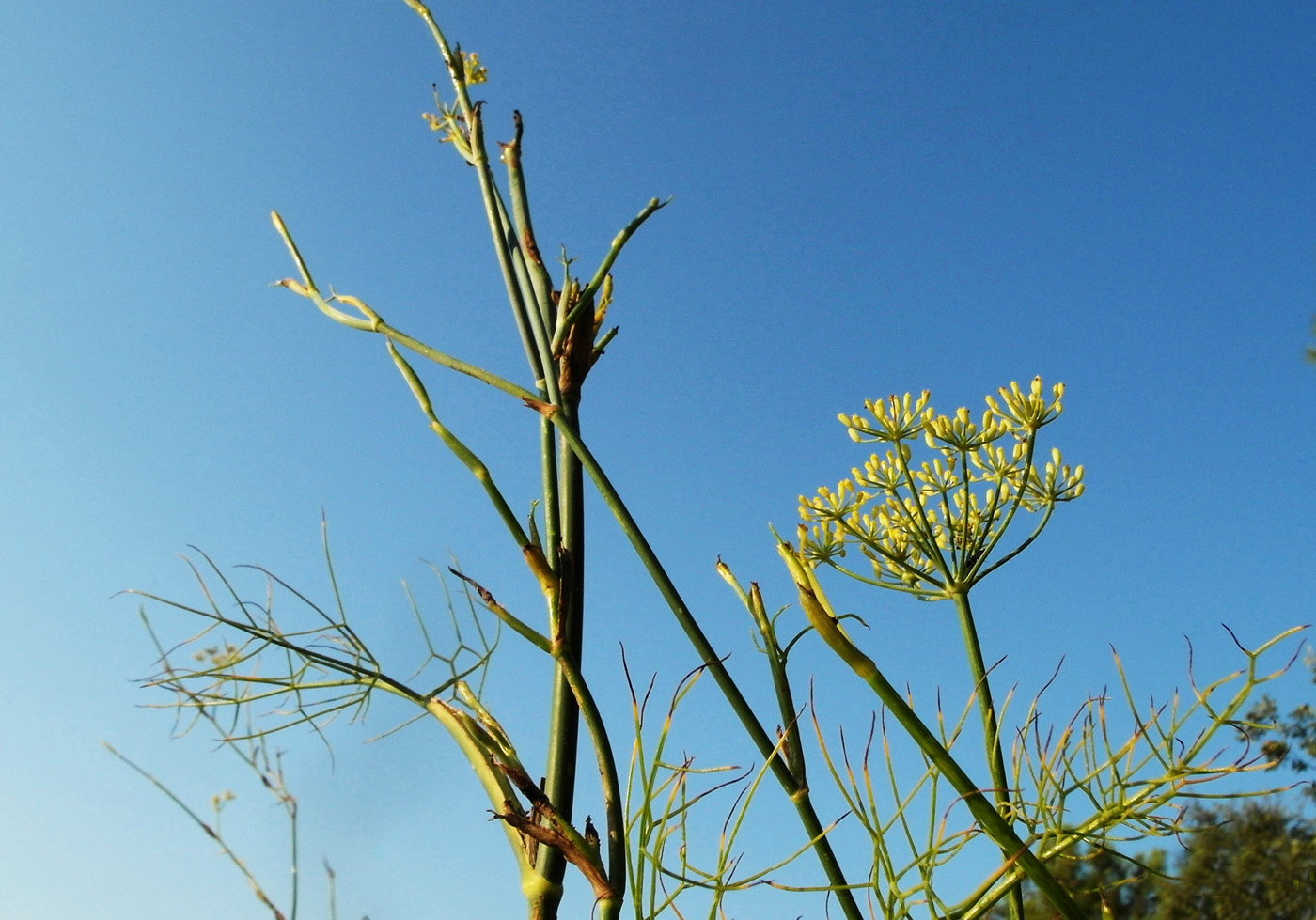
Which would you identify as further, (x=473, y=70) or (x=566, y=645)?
(x=473, y=70)

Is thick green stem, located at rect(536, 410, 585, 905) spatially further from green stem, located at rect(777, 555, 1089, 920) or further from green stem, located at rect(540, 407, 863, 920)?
green stem, located at rect(777, 555, 1089, 920)

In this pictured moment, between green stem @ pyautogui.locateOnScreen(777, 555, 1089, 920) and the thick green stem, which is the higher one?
the thick green stem

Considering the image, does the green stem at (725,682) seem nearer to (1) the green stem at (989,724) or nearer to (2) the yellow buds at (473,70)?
(1) the green stem at (989,724)

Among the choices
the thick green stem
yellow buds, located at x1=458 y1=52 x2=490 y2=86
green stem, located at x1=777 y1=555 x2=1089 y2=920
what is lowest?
green stem, located at x1=777 y1=555 x2=1089 y2=920

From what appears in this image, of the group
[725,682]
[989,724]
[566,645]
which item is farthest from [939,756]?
[989,724]

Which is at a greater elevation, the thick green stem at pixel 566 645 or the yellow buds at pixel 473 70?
the yellow buds at pixel 473 70

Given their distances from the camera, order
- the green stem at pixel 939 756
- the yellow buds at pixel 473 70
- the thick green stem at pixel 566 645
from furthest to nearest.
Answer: the yellow buds at pixel 473 70, the thick green stem at pixel 566 645, the green stem at pixel 939 756

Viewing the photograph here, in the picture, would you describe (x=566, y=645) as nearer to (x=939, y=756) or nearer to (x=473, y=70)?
(x=939, y=756)

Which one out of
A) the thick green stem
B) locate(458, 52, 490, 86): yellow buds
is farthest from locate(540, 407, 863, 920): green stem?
locate(458, 52, 490, 86): yellow buds

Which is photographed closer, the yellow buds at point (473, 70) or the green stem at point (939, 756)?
the green stem at point (939, 756)

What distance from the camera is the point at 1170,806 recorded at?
729 millimetres

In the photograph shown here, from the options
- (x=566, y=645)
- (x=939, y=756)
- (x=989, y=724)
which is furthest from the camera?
(x=989, y=724)

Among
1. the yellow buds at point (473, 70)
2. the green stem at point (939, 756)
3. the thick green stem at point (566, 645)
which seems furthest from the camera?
the yellow buds at point (473, 70)

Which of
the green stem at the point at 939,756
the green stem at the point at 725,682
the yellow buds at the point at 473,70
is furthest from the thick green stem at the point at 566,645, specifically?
the yellow buds at the point at 473,70
